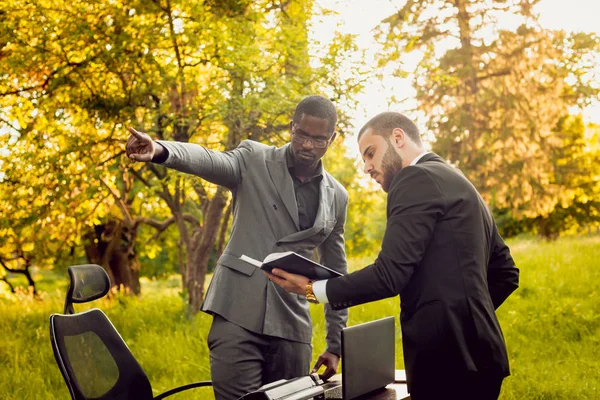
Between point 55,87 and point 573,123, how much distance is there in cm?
1892

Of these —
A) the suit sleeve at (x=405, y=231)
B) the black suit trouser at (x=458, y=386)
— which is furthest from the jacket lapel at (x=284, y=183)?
the black suit trouser at (x=458, y=386)

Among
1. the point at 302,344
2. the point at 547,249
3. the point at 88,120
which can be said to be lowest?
the point at 547,249

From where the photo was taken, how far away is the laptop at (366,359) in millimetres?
2844

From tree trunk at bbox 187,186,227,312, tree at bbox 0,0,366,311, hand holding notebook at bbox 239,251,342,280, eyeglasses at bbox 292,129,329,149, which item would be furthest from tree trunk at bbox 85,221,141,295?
hand holding notebook at bbox 239,251,342,280

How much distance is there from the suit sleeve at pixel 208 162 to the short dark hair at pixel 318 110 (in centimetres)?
30

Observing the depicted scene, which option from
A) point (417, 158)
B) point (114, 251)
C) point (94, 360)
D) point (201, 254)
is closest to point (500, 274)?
point (417, 158)

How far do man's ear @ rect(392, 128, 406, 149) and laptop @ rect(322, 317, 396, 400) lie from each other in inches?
31.1

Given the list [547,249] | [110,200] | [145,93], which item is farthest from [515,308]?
→ [110,200]

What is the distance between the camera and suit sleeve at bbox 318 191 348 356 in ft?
11.2

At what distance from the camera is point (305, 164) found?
317 centimetres

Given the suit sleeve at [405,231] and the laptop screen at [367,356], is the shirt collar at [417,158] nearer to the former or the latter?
the suit sleeve at [405,231]

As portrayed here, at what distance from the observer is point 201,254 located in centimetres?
816

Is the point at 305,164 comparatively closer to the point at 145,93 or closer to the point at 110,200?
the point at 145,93

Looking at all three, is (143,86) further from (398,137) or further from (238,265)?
(398,137)
